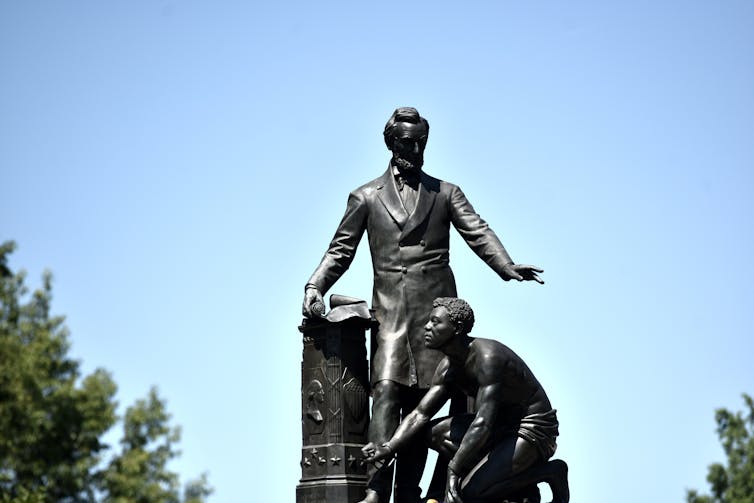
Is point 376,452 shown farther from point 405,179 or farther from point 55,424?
point 55,424

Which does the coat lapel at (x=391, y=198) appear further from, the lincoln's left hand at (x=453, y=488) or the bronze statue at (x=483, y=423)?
the lincoln's left hand at (x=453, y=488)

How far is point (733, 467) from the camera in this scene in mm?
43688

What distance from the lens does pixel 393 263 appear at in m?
15.2

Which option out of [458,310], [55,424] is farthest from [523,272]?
[55,424]

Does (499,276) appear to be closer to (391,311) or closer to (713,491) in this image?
(391,311)

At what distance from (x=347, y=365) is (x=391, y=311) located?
66cm

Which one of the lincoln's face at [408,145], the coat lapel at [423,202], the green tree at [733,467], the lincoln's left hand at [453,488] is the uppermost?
the green tree at [733,467]

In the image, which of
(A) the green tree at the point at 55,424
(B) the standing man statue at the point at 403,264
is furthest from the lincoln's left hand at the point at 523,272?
(A) the green tree at the point at 55,424

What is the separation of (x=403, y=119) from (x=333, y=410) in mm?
2897

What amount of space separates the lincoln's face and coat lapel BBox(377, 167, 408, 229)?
0.62ft

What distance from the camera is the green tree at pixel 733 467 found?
1677 inches

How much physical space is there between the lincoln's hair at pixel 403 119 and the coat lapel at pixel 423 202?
430 mm

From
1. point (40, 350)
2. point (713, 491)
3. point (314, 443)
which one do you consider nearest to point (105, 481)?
point (40, 350)

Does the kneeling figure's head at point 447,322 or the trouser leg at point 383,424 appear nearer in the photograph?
the kneeling figure's head at point 447,322
